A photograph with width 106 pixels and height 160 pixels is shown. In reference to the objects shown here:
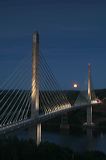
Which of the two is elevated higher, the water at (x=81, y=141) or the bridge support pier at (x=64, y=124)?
the bridge support pier at (x=64, y=124)

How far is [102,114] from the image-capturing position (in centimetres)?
4634

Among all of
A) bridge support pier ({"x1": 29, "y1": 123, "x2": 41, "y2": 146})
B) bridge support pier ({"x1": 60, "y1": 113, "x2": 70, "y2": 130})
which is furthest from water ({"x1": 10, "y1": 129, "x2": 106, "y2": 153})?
bridge support pier ({"x1": 60, "y1": 113, "x2": 70, "y2": 130})

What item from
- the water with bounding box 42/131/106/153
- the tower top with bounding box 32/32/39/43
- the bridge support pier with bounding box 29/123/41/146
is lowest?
the water with bounding box 42/131/106/153

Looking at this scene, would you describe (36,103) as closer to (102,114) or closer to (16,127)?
(16,127)

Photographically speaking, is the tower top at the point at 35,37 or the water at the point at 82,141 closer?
the tower top at the point at 35,37

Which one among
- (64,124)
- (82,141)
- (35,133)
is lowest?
(82,141)

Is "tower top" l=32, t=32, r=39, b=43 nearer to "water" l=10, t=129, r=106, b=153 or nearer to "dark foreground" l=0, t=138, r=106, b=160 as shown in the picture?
"dark foreground" l=0, t=138, r=106, b=160

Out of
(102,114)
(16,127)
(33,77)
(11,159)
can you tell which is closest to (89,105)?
(102,114)

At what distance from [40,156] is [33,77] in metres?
5.85

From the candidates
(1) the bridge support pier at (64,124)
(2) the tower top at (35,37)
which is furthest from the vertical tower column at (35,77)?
(1) the bridge support pier at (64,124)

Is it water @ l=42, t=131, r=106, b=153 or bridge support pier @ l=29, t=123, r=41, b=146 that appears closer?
bridge support pier @ l=29, t=123, r=41, b=146

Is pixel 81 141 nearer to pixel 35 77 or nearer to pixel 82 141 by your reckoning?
pixel 82 141

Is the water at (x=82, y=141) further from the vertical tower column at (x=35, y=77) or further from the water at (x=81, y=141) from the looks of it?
the vertical tower column at (x=35, y=77)

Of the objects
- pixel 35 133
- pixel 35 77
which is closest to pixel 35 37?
pixel 35 77
